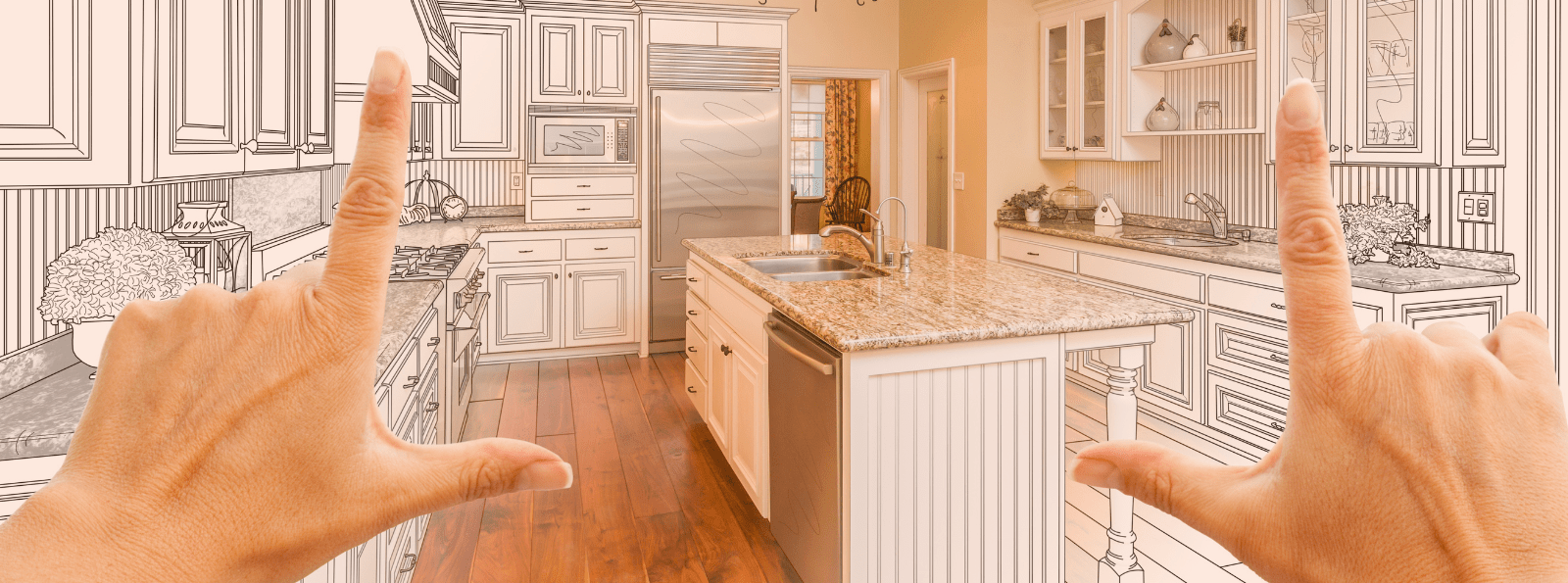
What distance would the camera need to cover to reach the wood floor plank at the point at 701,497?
8.17 feet

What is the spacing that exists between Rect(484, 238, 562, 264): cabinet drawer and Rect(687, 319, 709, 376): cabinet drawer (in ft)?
5.25

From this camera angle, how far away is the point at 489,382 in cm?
473

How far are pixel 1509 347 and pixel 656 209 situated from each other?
5.13 metres

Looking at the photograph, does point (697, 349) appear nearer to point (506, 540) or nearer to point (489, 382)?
point (506, 540)

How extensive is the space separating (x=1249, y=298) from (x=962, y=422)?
2.02m

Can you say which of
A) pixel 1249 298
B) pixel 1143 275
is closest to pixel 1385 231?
pixel 1249 298

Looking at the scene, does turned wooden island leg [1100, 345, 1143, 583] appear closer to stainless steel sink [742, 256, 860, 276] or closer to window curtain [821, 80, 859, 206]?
stainless steel sink [742, 256, 860, 276]

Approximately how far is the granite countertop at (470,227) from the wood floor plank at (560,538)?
5.87ft

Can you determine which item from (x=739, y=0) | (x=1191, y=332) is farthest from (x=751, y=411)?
(x=739, y=0)

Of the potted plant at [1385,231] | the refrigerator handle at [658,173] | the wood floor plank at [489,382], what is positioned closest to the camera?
the potted plant at [1385,231]

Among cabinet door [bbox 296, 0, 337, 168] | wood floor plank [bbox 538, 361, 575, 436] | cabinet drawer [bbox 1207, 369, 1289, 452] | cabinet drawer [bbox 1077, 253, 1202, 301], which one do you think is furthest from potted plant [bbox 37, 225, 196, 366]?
cabinet drawer [bbox 1077, 253, 1202, 301]

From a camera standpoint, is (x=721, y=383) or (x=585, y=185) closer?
(x=721, y=383)

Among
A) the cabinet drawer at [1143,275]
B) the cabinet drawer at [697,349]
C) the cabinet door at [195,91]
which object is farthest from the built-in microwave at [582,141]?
the cabinet door at [195,91]

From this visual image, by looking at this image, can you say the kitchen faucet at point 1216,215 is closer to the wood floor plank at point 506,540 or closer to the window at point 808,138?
the wood floor plank at point 506,540
